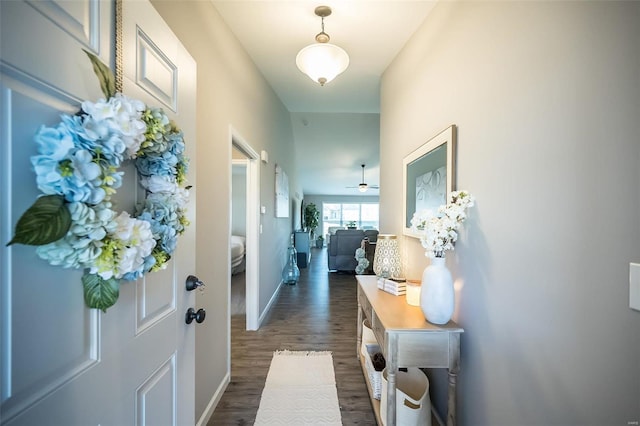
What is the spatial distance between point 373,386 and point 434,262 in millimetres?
1067

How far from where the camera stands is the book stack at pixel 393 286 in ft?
5.86

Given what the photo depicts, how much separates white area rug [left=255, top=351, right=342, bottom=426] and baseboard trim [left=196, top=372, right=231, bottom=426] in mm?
299

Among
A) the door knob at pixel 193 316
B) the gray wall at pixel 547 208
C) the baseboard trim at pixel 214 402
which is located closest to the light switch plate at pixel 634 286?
the gray wall at pixel 547 208

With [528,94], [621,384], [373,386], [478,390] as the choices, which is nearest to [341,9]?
[528,94]

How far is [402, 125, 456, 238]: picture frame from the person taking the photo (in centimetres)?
149

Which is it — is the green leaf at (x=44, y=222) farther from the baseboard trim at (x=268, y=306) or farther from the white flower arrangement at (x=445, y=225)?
the baseboard trim at (x=268, y=306)

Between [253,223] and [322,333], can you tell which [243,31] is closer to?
[253,223]

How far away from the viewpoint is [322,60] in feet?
6.02

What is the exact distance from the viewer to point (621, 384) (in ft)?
2.40

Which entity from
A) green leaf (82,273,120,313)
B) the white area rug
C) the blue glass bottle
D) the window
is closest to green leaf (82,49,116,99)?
green leaf (82,273,120,313)

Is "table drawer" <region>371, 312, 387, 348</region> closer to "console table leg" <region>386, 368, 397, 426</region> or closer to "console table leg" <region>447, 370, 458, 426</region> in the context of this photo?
"console table leg" <region>386, 368, 397, 426</region>

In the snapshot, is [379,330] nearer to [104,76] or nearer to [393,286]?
[393,286]

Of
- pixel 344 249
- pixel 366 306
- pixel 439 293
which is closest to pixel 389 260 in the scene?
pixel 366 306

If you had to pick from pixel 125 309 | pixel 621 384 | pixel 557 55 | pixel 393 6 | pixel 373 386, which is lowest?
pixel 373 386
